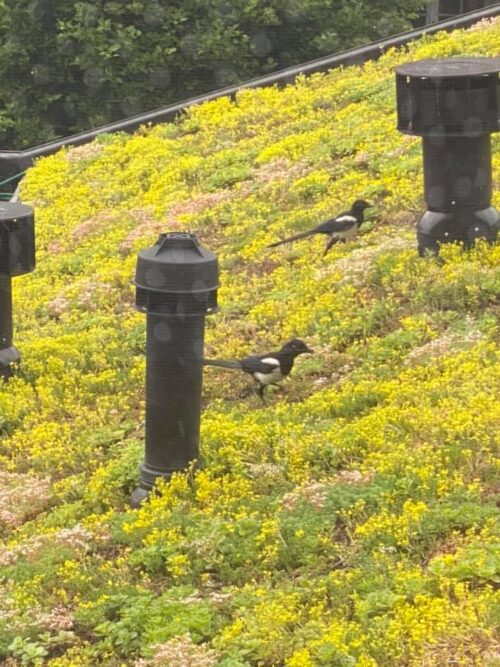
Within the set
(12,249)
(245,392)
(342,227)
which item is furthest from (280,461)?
(342,227)

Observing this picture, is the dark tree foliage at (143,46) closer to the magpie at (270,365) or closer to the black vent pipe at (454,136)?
the black vent pipe at (454,136)

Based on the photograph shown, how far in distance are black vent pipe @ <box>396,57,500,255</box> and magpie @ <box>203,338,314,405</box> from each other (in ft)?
7.83

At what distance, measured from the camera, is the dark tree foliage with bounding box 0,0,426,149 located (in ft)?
91.7

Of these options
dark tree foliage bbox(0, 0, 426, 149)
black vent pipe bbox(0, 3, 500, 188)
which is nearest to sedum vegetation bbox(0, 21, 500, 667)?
black vent pipe bbox(0, 3, 500, 188)

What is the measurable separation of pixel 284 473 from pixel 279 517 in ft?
2.79

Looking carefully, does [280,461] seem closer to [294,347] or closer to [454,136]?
[294,347]

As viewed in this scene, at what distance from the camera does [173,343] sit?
8859mm

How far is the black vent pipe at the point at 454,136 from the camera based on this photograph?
1141 cm

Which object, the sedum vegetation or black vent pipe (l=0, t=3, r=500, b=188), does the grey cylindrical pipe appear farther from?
black vent pipe (l=0, t=3, r=500, b=188)

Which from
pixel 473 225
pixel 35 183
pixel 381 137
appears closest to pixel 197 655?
pixel 473 225

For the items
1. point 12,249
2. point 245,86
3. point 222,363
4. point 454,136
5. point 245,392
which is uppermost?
point 454,136

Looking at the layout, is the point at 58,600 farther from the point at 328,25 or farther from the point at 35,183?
the point at 328,25

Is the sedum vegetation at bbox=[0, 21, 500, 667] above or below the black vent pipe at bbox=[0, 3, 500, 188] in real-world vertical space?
below

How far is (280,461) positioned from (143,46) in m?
20.9
